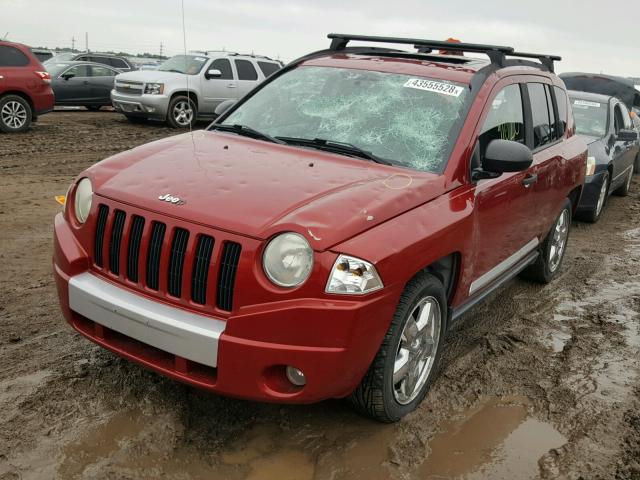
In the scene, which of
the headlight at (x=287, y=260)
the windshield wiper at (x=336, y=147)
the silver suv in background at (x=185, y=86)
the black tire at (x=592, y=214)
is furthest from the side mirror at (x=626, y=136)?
the silver suv in background at (x=185, y=86)

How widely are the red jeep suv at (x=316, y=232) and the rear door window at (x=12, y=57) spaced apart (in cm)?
1040

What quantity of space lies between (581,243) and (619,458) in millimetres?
4813

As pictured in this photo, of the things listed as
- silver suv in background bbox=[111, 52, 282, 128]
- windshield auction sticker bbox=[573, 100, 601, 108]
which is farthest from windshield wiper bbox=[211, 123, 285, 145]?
silver suv in background bbox=[111, 52, 282, 128]

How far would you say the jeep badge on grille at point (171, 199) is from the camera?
10.4ft

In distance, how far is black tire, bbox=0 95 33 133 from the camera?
13.3 meters

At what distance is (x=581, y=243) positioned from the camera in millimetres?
7828

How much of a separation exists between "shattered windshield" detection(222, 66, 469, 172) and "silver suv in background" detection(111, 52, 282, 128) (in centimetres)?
1108

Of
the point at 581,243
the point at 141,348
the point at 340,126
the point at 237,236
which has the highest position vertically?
the point at 340,126

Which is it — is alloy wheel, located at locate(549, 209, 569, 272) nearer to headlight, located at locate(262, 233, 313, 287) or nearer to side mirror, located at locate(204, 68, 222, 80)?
headlight, located at locate(262, 233, 313, 287)

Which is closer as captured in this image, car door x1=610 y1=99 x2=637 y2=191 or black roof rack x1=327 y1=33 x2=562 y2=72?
black roof rack x1=327 y1=33 x2=562 y2=72

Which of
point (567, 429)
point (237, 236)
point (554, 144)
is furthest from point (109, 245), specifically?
point (554, 144)

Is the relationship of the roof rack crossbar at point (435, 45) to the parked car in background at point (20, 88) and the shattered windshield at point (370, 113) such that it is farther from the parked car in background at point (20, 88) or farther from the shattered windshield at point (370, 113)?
the parked car in background at point (20, 88)

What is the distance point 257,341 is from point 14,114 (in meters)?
12.4

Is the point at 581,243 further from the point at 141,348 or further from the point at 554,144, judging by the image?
the point at 141,348
